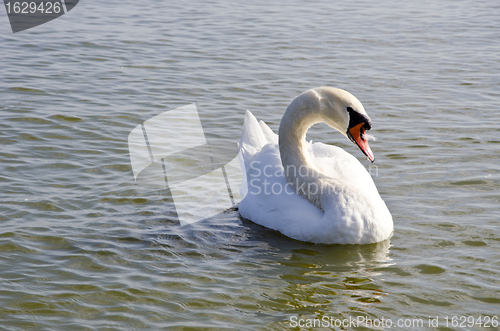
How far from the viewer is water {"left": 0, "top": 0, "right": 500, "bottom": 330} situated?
4.91 metres

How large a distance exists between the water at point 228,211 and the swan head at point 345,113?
104 centimetres

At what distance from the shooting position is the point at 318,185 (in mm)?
6023

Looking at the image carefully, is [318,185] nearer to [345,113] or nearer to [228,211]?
[345,113]

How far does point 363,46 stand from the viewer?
45.7ft

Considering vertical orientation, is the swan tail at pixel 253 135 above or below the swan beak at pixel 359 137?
below

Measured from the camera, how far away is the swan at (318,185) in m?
5.78

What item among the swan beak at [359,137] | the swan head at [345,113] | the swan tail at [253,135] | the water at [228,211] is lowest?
the water at [228,211]

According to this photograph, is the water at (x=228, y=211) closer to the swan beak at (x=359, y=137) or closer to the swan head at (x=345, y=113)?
the swan beak at (x=359, y=137)

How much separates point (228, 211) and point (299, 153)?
1.17m

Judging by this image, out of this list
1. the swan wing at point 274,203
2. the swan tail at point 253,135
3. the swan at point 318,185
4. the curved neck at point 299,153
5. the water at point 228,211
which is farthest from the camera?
the swan tail at point 253,135

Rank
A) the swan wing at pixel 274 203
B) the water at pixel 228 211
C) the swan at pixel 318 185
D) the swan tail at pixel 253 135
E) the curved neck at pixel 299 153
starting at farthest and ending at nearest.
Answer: the swan tail at pixel 253 135
the curved neck at pixel 299 153
the swan wing at pixel 274 203
the swan at pixel 318 185
the water at pixel 228 211

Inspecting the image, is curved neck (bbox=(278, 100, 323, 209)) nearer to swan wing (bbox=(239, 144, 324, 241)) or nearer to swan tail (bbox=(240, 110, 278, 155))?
swan wing (bbox=(239, 144, 324, 241))

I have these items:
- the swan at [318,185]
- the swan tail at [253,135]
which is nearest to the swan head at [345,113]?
the swan at [318,185]

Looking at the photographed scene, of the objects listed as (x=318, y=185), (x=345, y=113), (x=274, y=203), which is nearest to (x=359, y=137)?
(x=345, y=113)
